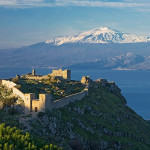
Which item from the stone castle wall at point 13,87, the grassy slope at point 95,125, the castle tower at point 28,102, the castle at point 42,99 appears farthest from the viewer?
the stone castle wall at point 13,87

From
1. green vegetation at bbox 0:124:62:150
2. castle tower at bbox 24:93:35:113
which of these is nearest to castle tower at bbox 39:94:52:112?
castle tower at bbox 24:93:35:113

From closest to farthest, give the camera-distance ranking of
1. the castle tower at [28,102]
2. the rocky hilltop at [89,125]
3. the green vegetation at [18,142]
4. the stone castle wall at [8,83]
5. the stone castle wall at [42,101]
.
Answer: the green vegetation at [18,142] → the rocky hilltop at [89,125] → the stone castle wall at [42,101] → the castle tower at [28,102] → the stone castle wall at [8,83]

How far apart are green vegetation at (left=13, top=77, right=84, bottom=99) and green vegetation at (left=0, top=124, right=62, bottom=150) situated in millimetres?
21548

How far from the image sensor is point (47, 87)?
67000 millimetres

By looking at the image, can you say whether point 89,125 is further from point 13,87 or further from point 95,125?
point 13,87

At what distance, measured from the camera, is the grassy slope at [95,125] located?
50688mm

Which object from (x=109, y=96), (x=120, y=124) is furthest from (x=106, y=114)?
(x=109, y=96)

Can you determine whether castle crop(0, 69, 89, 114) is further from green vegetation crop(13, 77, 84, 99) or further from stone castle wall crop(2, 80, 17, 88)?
green vegetation crop(13, 77, 84, 99)

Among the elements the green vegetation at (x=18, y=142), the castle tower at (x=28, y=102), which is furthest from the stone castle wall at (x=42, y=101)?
the green vegetation at (x=18, y=142)

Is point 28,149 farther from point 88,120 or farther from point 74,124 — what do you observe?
point 88,120

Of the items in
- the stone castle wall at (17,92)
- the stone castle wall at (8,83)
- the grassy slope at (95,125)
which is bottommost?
the grassy slope at (95,125)

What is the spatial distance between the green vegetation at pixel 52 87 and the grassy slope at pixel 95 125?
278 centimetres

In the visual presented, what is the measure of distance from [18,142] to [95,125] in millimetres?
23880

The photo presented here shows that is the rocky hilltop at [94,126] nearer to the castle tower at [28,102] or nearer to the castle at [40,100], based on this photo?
the castle at [40,100]
